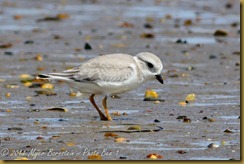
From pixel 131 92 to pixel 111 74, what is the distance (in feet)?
5.86

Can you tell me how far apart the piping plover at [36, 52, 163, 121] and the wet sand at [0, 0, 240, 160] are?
362mm

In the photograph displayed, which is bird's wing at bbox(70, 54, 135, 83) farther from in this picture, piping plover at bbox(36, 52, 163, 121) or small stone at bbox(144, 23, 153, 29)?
small stone at bbox(144, 23, 153, 29)

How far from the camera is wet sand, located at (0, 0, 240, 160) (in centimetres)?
745

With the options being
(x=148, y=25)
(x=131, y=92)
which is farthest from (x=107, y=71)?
(x=148, y=25)

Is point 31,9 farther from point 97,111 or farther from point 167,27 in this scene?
point 97,111

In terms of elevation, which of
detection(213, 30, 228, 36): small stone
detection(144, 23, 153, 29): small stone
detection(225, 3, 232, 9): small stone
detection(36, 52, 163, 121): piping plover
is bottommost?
detection(36, 52, 163, 121): piping plover

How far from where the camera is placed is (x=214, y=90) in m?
10.5

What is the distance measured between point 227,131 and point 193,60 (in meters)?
4.88

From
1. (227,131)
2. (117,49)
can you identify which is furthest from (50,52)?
(227,131)

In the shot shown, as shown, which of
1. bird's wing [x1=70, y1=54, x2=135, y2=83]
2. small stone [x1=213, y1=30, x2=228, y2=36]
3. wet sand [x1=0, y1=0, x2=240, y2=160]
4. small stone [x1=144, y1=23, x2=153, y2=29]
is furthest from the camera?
small stone [x1=144, y1=23, x2=153, y2=29]

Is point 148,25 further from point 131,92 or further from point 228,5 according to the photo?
point 131,92

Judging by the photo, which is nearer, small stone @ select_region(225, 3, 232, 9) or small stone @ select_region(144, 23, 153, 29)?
small stone @ select_region(144, 23, 153, 29)

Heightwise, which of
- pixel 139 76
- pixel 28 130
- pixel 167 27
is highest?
pixel 167 27

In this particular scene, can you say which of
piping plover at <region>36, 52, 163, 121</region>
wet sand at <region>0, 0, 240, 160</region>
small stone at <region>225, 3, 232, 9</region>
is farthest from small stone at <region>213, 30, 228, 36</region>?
piping plover at <region>36, 52, 163, 121</region>
